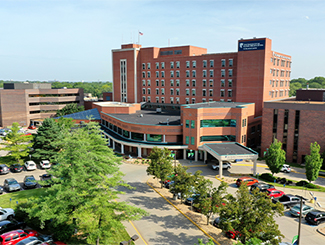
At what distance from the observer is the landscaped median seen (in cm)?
2909

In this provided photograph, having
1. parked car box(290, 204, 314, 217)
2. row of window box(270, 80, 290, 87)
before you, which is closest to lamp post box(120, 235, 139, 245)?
parked car box(290, 204, 314, 217)

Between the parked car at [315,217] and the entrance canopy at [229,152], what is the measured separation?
16.6m

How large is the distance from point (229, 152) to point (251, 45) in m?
34.4

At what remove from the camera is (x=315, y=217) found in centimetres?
3250

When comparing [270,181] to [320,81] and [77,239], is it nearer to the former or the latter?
[77,239]

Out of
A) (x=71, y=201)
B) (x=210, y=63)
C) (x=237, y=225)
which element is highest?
(x=210, y=63)

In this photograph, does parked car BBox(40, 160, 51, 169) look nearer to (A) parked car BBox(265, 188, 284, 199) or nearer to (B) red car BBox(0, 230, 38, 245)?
(B) red car BBox(0, 230, 38, 245)

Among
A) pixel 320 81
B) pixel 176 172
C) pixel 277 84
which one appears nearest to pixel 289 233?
pixel 176 172

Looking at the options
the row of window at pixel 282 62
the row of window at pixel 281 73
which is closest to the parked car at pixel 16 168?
the row of window at pixel 281 73

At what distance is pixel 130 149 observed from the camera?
66.8 m

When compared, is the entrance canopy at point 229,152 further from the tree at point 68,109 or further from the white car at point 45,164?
the tree at point 68,109

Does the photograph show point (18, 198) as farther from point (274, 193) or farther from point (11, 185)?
point (274, 193)

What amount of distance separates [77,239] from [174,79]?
70.1 meters

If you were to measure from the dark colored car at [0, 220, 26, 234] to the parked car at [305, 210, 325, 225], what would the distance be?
3409cm
